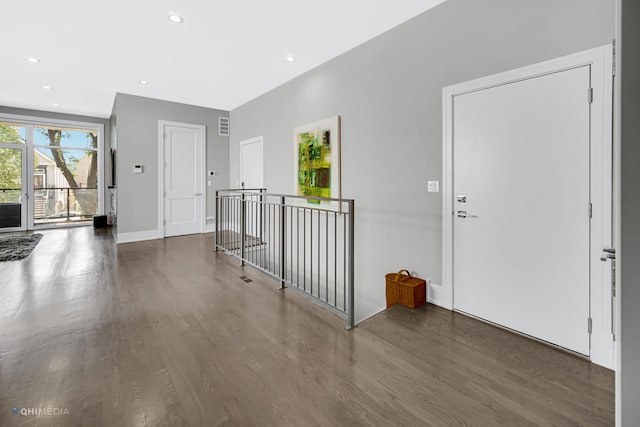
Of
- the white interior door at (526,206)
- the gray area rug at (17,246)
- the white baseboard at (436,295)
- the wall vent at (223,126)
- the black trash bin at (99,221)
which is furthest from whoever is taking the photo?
the black trash bin at (99,221)

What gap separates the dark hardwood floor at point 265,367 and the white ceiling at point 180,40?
2.80m

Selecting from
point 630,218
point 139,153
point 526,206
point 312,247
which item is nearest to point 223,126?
point 139,153

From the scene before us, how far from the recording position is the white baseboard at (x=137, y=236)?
5727 mm

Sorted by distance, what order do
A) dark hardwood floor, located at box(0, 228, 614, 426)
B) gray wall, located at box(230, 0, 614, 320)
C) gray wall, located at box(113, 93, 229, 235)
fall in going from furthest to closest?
gray wall, located at box(113, 93, 229, 235) → gray wall, located at box(230, 0, 614, 320) → dark hardwood floor, located at box(0, 228, 614, 426)

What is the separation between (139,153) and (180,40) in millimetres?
3089

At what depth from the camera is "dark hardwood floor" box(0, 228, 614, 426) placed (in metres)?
1.53

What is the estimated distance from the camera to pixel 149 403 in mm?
1592

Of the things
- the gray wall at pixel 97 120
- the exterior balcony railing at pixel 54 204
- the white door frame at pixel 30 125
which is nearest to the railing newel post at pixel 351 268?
the gray wall at pixel 97 120

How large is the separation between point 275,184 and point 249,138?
4.77 feet

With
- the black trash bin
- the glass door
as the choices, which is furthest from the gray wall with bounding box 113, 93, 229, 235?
the glass door

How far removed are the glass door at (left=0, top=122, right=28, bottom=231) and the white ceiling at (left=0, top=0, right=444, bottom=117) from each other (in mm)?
1981

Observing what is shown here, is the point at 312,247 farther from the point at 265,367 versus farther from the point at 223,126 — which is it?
the point at 223,126

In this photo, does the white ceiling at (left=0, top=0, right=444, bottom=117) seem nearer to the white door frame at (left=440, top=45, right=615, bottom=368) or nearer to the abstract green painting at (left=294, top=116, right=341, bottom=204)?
the abstract green painting at (left=294, top=116, right=341, bottom=204)

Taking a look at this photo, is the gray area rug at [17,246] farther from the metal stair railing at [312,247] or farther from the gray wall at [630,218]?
the gray wall at [630,218]
